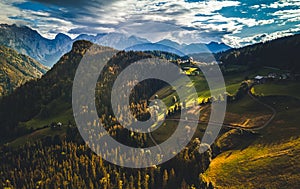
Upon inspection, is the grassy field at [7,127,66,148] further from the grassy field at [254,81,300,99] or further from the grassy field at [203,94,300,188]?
the grassy field at [254,81,300,99]

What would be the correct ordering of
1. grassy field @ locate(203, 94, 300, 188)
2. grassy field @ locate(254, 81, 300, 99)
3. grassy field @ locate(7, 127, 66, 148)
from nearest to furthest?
grassy field @ locate(203, 94, 300, 188), grassy field @ locate(254, 81, 300, 99), grassy field @ locate(7, 127, 66, 148)

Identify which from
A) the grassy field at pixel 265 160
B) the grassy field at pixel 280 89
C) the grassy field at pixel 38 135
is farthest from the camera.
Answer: the grassy field at pixel 38 135

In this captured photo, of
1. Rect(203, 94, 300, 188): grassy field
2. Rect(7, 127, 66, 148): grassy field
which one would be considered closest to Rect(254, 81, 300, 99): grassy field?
Rect(203, 94, 300, 188): grassy field

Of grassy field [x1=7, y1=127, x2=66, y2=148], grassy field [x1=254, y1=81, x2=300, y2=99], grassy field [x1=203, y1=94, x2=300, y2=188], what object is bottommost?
grassy field [x1=7, y1=127, x2=66, y2=148]

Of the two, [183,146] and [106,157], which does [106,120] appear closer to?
[106,157]

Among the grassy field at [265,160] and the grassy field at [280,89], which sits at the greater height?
the grassy field at [280,89]

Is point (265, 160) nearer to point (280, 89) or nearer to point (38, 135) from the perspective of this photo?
point (280, 89)

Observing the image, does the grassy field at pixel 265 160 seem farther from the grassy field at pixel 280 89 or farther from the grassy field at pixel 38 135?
the grassy field at pixel 38 135

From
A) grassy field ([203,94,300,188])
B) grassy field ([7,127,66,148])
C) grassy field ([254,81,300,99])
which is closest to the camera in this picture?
grassy field ([203,94,300,188])

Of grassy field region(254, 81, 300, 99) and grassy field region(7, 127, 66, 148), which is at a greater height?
grassy field region(254, 81, 300, 99)

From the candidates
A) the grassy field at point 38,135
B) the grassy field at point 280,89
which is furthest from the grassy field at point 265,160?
the grassy field at point 38,135

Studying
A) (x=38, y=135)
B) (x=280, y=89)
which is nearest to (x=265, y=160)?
(x=280, y=89)

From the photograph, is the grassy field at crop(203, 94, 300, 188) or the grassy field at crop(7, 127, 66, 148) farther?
the grassy field at crop(7, 127, 66, 148)

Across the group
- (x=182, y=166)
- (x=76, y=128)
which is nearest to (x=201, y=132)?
(x=182, y=166)
